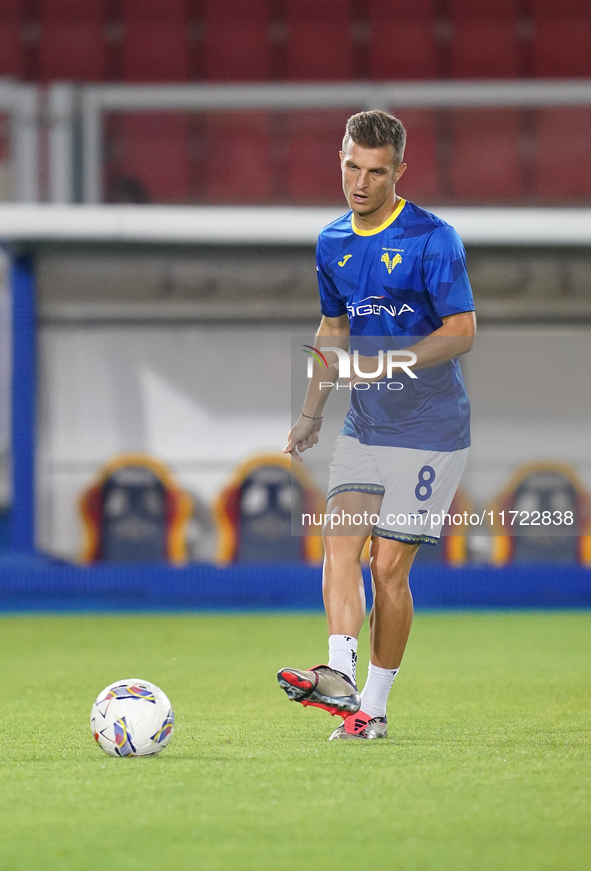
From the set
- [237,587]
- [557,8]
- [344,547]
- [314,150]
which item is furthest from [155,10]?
[344,547]

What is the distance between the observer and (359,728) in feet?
12.7

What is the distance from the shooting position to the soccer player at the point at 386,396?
3.79 meters

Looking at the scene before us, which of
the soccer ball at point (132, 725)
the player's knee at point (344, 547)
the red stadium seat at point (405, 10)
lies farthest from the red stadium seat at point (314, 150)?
the soccer ball at point (132, 725)

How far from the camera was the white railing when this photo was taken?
958 centimetres

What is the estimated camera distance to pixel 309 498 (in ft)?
36.4

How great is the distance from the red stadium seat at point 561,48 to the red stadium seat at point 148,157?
590cm

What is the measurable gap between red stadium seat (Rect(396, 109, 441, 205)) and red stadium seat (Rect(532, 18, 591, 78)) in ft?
15.8

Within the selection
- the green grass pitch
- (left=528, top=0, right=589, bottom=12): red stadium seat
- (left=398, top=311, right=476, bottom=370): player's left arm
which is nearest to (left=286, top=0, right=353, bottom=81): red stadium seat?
(left=528, top=0, right=589, bottom=12): red stadium seat

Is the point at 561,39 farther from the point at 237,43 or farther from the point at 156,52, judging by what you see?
the point at 156,52

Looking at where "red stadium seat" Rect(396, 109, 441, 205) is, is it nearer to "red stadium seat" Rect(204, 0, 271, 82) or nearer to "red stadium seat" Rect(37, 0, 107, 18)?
"red stadium seat" Rect(204, 0, 271, 82)

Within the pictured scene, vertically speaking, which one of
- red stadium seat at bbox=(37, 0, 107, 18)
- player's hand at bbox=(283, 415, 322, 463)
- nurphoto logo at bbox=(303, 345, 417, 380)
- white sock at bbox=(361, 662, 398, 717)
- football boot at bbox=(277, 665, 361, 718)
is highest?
red stadium seat at bbox=(37, 0, 107, 18)

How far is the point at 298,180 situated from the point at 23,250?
2.39m

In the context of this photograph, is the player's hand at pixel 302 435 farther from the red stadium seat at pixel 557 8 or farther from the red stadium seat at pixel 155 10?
the red stadium seat at pixel 557 8

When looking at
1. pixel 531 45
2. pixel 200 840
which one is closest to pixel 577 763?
pixel 200 840
